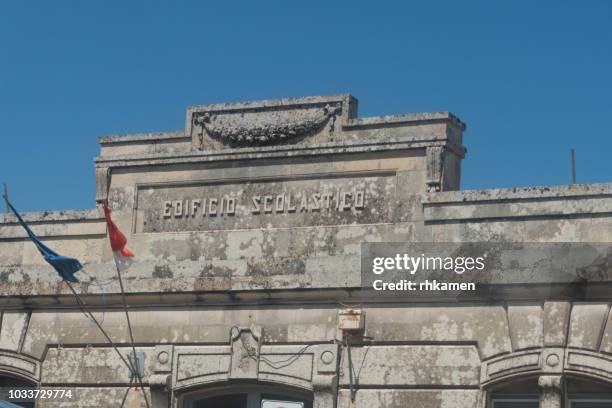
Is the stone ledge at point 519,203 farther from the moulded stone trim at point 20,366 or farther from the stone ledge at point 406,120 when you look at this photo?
the moulded stone trim at point 20,366

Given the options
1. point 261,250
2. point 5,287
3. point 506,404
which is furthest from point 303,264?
point 5,287

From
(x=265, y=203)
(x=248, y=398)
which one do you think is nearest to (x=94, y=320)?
(x=248, y=398)

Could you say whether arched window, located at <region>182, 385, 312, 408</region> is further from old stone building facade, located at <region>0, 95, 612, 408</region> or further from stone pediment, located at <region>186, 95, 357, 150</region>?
stone pediment, located at <region>186, 95, 357, 150</region>

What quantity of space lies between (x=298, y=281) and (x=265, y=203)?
5.64 feet

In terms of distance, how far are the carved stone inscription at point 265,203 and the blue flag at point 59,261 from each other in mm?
1271

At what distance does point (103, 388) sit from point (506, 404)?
20.7 feet

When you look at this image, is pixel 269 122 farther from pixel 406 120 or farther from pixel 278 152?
pixel 406 120

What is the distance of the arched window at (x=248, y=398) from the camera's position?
64.9ft

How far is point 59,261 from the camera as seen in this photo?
2108 cm

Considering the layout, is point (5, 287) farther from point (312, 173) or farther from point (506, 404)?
point (506, 404)

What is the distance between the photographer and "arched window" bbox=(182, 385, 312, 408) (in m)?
19.8

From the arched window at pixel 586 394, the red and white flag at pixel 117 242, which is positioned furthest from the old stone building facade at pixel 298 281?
the red and white flag at pixel 117 242

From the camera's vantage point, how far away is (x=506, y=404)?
18.4 meters

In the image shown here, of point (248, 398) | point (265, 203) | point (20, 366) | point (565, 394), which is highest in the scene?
point (265, 203)
